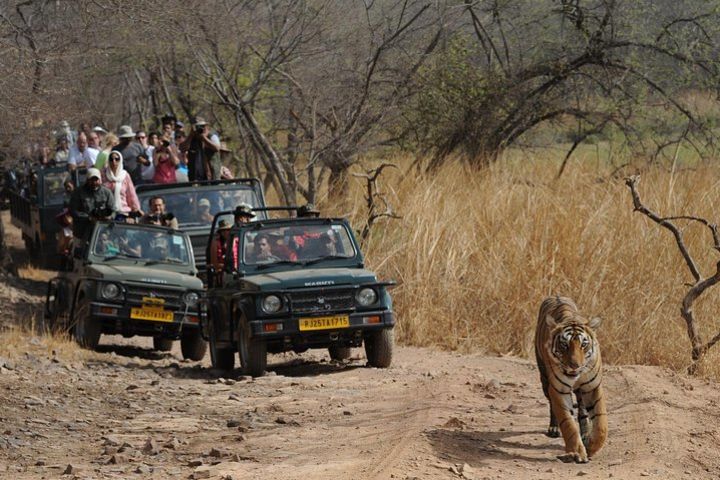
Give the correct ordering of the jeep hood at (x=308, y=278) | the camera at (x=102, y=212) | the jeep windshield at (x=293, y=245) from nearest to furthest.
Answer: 1. the jeep hood at (x=308, y=278)
2. the jeep windshield at (x=293, y=245)
3. the camera at (x=102, y=212)

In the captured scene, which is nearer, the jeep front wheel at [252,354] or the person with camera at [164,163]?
the jeep front wheel at [252,354]

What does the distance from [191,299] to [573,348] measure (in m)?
6.95

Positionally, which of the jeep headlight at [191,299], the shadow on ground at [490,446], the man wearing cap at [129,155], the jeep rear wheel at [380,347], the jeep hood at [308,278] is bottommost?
the shadow on ground at [490,446]

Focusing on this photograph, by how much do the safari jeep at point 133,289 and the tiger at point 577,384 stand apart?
21.8 feet

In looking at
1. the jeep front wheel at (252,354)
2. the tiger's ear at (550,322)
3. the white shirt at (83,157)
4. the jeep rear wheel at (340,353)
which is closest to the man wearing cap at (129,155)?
the white shirt at (83,157)

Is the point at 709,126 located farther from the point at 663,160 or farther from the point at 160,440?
the point at 160,440

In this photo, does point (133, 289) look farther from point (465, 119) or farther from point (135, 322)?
point (465, 119)

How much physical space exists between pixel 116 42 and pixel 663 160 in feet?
27.8

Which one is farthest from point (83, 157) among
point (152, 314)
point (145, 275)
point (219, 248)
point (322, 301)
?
point (322, 301)

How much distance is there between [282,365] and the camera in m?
13.5

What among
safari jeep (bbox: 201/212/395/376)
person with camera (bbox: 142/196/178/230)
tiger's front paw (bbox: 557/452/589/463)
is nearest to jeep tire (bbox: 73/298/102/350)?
safari jeep (bbox: 201/212/395/376)

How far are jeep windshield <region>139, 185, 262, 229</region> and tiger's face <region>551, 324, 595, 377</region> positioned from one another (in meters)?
9.42

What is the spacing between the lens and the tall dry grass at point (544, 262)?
13.8 meters

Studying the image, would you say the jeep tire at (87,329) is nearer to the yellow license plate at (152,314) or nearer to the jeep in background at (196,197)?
the yellow license plate at (152,314)
